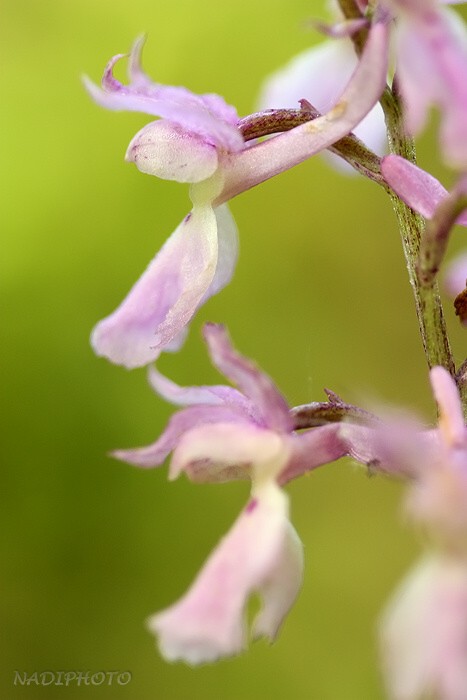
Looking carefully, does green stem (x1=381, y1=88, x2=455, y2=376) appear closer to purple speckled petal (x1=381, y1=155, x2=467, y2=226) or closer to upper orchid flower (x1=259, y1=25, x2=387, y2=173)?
purple speckled petal (x1=381, y1=155, x2=467, y2=226)

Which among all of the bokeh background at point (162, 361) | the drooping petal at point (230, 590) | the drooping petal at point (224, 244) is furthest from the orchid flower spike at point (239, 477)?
the bokeh background at point (162, 361)

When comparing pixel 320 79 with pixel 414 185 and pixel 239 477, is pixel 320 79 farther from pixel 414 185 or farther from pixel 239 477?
pixel 239 477

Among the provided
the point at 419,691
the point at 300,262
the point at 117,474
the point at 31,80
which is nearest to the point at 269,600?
the point at 419,691

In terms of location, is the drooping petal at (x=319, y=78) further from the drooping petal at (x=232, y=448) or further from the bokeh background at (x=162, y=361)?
the bokeh background at (x=162, y=361)
